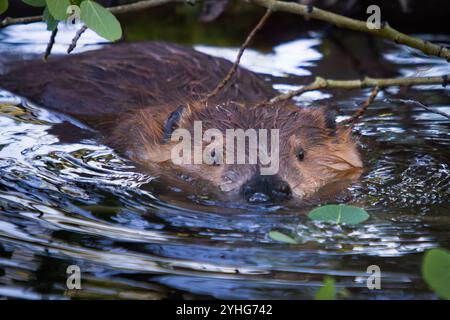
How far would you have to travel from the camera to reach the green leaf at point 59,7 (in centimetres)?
346

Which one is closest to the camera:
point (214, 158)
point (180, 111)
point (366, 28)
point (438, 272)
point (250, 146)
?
point (438, 272)

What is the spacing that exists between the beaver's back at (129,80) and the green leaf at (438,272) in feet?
8.32

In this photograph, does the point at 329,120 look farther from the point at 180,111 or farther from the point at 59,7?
the point at 59,7

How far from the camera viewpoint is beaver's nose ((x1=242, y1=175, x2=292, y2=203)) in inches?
141

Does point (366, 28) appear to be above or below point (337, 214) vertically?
above

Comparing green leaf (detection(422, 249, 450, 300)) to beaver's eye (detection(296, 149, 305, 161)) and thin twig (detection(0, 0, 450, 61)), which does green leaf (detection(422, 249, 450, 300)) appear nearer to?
thin twig (detection(0, 0, 450, 61))

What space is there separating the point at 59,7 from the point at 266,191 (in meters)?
1.12

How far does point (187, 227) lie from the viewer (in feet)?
11.6

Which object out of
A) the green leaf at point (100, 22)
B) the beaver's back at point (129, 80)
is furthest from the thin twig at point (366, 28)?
the beaver's back at point (129, 80)

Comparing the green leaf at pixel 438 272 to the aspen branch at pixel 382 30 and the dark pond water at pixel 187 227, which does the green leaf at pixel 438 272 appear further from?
the aspen branch at pixel 382 30

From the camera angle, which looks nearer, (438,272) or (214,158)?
(438,272)

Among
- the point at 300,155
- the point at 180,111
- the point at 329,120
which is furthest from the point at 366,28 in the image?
the point at 180,111
